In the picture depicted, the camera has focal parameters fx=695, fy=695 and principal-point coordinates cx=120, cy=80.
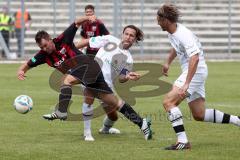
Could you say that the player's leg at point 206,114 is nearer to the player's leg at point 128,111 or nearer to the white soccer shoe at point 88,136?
the player's leg at point 128,111

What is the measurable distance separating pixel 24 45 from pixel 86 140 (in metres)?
22.6

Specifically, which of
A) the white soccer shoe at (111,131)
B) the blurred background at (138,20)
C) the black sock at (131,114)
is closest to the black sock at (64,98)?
the black sock at (131,114)

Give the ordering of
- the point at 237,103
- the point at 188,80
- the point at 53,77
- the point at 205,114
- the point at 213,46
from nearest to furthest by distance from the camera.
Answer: the point at 188,80 → the point at 205,114 → the point at 53,77 → the point at 237,103 → the point at 213,46

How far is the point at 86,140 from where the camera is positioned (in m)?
10.6

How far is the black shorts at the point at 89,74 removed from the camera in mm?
10703

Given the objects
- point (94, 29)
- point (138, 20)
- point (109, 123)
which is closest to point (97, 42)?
point (109, 123)

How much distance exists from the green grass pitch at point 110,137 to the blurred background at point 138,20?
16.0 metres

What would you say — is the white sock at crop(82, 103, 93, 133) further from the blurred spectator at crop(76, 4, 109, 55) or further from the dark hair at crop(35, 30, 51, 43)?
the blurred spectator at crop(76, 4, 109, 55)

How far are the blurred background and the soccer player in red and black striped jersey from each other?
69.6 feet

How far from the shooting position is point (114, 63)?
11.2 m

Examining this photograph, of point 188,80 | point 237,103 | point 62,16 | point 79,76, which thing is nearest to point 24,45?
point 62,16

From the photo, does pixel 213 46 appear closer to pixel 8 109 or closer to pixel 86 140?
pixel 8 109

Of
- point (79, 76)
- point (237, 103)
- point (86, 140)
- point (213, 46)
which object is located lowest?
point (213, 46)

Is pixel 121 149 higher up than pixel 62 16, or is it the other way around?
pixel 121 149
